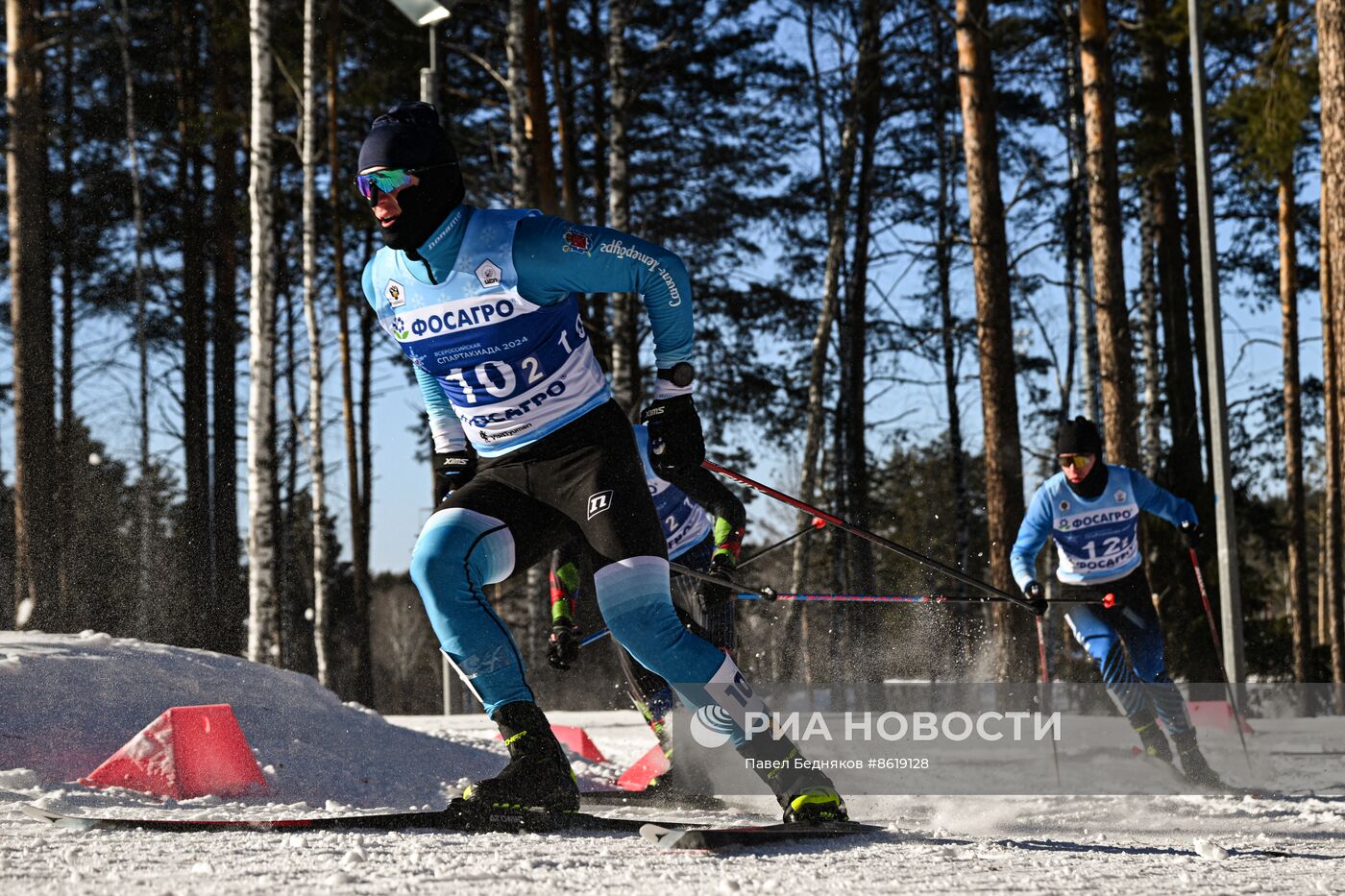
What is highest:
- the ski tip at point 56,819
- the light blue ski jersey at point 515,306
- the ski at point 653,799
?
the light blue ski jersey at point 515,306

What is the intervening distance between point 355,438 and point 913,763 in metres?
18.0

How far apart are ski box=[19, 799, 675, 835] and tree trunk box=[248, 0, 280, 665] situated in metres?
9.20

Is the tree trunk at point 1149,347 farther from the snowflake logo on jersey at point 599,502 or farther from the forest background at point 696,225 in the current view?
the snowflake logo on jersey at point 599,502

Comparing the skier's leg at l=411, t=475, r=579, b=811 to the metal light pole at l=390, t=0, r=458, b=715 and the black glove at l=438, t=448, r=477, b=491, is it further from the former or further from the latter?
the metal light pole at l=390, t=0, r=458, b=715

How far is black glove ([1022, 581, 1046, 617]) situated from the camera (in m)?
5.98

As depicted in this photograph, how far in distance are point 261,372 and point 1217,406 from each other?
8754 millimetres

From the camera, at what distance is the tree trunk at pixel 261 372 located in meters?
12.6

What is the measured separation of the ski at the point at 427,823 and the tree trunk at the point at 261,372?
9.20 metres

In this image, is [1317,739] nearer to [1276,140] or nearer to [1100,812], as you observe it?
[1100,812]

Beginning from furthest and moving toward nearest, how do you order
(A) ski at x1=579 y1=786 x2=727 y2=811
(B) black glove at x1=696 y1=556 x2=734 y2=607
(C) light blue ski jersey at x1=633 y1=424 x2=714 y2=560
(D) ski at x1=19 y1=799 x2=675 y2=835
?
(C) light blue ski jersey at x1=633 y1=424 x2=714 y2=560 → (B) black glove at x1=696 y1=556 x2=734 y2=607 → (A) ski at x1=579 y1=786 x2=727 y2=811 → (D) ski at x1=19 y1=799 x2=675 y2=835

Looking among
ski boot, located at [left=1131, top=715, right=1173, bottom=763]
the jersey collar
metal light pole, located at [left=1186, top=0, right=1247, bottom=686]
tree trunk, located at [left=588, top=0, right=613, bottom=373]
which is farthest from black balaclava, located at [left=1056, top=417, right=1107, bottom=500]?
tree trunk, located at [left=588, top=0, right=613, bottom=373]

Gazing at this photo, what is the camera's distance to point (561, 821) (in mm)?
3701

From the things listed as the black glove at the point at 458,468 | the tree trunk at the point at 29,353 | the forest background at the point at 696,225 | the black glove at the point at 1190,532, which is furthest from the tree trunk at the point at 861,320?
the black glove at the point at 458,468

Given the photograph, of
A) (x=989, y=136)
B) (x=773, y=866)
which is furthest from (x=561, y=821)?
(x=989, y=136)
